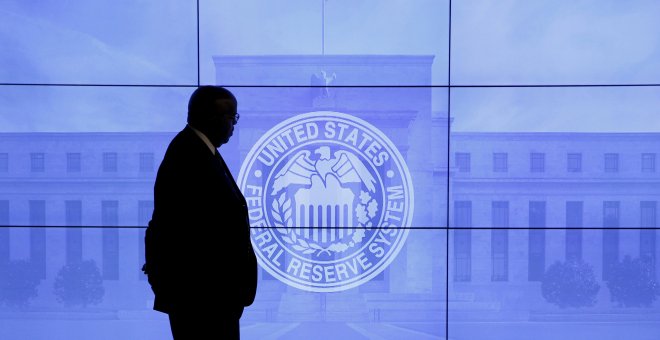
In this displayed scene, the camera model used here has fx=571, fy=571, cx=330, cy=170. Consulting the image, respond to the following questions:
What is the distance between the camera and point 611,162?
29688 mm

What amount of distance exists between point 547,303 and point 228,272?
30.8m

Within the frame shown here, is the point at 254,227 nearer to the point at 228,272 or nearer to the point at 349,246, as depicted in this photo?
the point at 349,246

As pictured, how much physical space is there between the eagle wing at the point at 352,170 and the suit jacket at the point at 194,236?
182 centimetres

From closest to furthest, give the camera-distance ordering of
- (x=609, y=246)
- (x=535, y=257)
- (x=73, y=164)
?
(x=73, y=164)
(x=609, y=246)
(x=535, y=257)

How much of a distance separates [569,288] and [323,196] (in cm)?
2610

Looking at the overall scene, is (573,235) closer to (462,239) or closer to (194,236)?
(462,239)

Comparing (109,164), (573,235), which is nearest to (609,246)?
(573,235)

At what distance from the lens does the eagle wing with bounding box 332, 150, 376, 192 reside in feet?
9.39

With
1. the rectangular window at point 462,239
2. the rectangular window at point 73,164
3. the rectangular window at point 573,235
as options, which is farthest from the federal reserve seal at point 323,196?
the rectangular window at point 462,239

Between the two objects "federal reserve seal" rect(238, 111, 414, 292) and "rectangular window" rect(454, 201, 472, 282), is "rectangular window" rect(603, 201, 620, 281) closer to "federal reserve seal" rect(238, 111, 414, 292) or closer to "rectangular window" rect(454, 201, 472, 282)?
"rectangular window" rect(454, 201, 472, 282)

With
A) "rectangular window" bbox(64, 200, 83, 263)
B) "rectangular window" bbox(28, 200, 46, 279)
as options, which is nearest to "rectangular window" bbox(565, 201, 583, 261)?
"rectangular window" bbox(28, 200, 46, 279)

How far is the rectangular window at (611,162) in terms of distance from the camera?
29.3 metres

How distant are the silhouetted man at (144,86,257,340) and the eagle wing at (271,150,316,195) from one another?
1.79 meters

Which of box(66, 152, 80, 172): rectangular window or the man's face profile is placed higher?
the man's face profile
